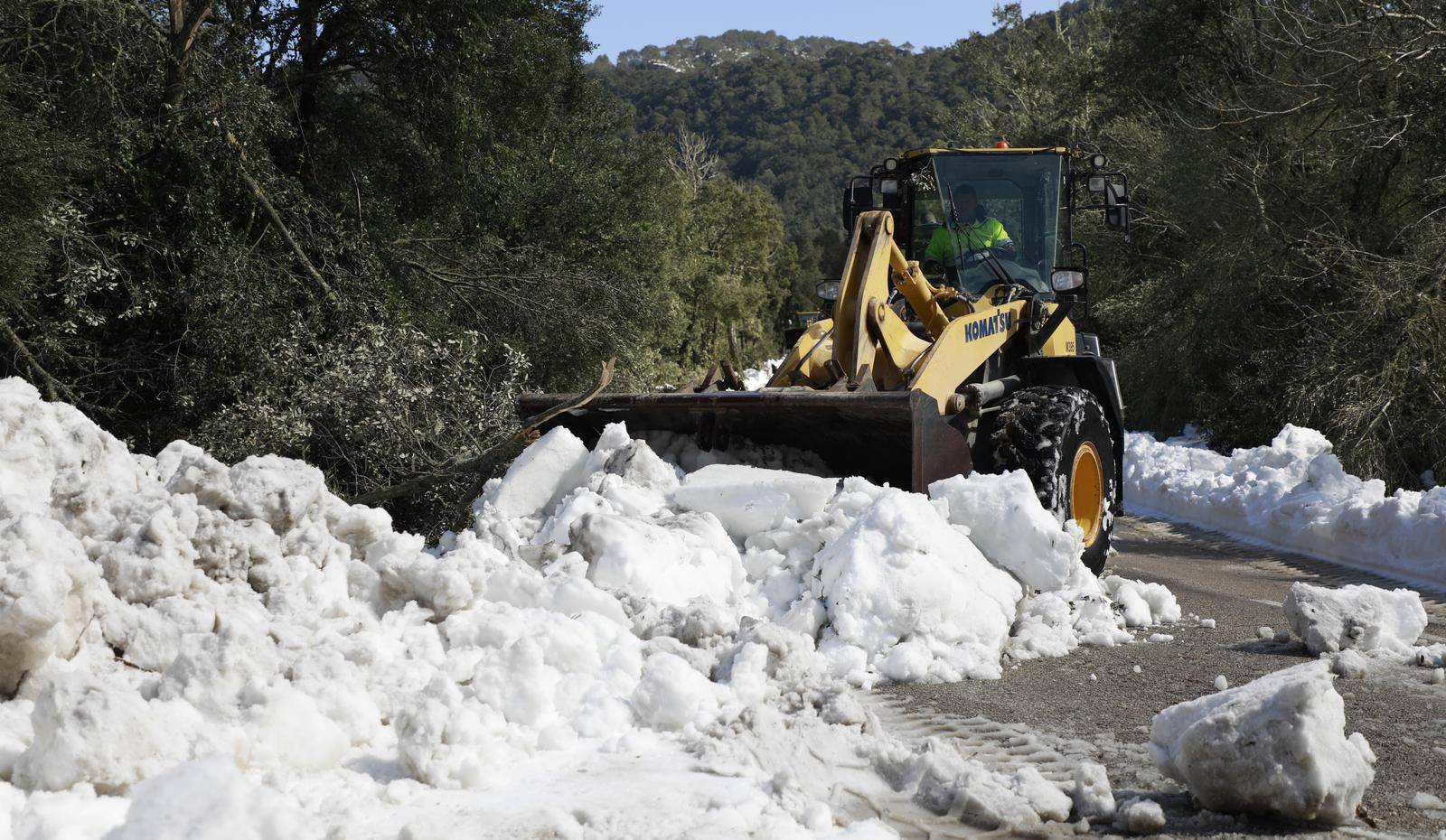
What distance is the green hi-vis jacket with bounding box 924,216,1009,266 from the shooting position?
869 centimetres

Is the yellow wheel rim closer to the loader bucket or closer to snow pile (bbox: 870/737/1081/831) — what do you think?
the loader bucket

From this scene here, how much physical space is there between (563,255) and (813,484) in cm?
1009

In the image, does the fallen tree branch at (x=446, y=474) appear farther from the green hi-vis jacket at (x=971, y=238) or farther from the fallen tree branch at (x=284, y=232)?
the green hi-vis jacket at (x=971, y=238)

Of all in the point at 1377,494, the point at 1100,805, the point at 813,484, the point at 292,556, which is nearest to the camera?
the point at 1100,805

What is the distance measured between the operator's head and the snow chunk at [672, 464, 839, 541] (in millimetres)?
3100

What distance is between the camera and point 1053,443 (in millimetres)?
7133

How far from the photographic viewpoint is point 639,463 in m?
6.70

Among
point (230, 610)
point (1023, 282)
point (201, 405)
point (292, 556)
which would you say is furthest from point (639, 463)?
point (201, 405)

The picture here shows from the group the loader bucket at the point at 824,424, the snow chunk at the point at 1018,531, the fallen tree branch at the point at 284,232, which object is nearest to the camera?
the snow chunk at the point at 1018,531

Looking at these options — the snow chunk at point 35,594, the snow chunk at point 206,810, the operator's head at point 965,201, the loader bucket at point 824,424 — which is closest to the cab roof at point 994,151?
the operator's head at point 965,201

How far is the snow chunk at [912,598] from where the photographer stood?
5.16 meters

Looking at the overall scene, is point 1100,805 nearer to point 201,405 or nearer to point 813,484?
point 813,484

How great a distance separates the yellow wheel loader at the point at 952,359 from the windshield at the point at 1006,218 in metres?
0.01

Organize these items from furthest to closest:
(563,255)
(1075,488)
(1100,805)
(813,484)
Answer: (563,255), (1075,488), (813,484), (1100,805)
